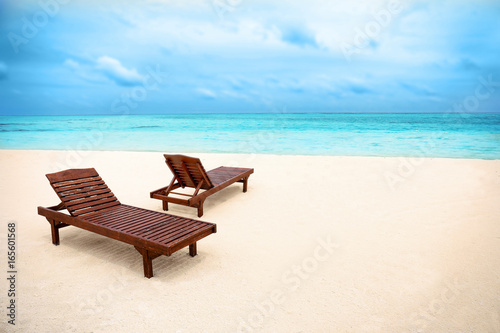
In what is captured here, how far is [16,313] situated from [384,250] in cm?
399

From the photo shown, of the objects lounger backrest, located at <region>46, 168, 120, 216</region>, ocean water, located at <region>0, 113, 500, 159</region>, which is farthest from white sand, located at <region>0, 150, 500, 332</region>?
ocean water, located at <region>0, 113, 500, 159</region>

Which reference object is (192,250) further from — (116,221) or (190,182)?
(190,182)

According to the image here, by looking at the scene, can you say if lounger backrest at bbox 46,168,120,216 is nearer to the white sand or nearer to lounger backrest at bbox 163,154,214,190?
the white sand

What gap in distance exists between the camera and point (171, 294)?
3059 millimetres

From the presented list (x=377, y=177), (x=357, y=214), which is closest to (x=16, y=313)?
(x=357, y=214)

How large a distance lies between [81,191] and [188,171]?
1.81 metres

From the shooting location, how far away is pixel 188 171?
18.5 ft

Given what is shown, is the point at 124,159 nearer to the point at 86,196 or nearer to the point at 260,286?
the point at 86,196

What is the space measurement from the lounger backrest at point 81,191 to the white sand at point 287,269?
49 cm

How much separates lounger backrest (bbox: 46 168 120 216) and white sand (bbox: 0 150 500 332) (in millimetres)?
486

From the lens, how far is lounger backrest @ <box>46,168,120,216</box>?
411cm

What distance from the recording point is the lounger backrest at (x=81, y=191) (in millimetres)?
4105

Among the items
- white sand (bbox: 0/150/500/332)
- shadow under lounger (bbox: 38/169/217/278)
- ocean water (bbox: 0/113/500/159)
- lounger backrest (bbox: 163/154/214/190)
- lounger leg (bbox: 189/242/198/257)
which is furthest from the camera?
ocean water (bbox: 0/113/500/159)

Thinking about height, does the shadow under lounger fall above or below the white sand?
above
